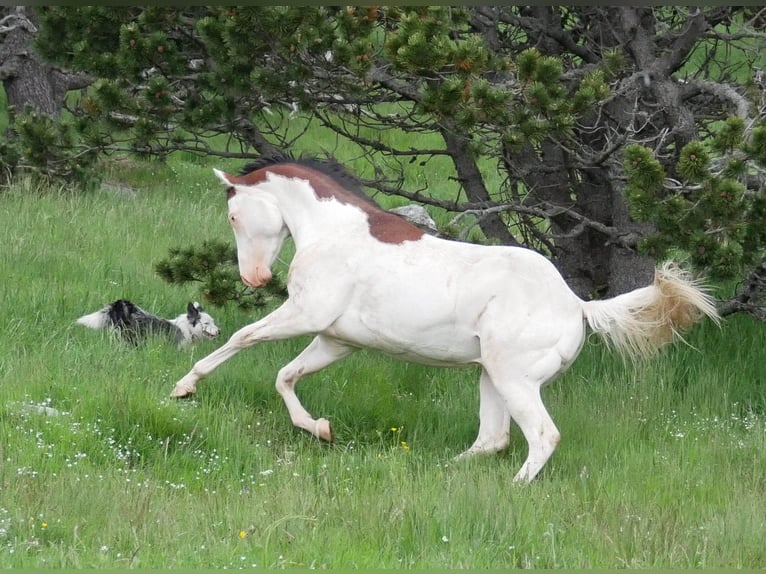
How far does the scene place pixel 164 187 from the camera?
58.0 feet

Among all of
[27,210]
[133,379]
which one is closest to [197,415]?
[133,379]

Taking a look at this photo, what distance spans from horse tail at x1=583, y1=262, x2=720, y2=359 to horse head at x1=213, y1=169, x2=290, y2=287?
221cm

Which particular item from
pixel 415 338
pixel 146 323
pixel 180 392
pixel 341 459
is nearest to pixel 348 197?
pixel 415 338

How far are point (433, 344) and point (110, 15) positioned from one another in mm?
3570

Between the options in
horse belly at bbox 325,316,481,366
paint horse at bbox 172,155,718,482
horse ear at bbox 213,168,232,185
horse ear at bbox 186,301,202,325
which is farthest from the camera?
horse ear at bbox 186,301,202,325

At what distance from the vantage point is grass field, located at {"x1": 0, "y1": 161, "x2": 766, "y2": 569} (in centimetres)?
567

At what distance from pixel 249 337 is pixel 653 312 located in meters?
2.68

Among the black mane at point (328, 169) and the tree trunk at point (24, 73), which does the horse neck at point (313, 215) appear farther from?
the tree trunk at point (24, 73)

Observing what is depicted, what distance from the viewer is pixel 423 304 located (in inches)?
295

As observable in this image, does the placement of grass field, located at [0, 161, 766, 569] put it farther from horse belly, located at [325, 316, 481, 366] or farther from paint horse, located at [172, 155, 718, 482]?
horse belly, located at [325, 316, 481, 366]

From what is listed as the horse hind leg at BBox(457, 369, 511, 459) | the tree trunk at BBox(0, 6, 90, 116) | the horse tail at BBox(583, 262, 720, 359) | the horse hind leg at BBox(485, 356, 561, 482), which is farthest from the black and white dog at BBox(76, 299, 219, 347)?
the tree trunk at BBox(0, 6, 90, 116)

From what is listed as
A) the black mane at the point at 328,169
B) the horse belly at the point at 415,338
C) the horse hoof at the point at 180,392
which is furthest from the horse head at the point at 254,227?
the horse hoof at the point at 180,392

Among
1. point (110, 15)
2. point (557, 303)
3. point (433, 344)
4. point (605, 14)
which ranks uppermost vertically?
point (605, 14)

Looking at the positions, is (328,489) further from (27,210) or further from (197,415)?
(27,210)
